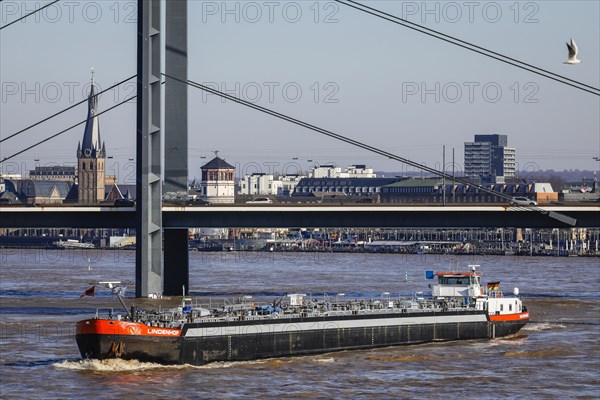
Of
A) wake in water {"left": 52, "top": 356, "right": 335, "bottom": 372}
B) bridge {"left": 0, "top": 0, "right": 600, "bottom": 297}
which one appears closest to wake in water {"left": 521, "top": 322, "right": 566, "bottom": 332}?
bridge {"left": 0, "top": 0, "right": 600, "bottom": 297}

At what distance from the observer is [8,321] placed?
220 ft

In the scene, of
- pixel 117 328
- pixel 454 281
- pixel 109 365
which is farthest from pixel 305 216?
pixel 109 365

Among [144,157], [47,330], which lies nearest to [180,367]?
[47,330]

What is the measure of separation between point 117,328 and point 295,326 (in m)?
8.35

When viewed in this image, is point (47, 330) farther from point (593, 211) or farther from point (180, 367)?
point (593, 211)

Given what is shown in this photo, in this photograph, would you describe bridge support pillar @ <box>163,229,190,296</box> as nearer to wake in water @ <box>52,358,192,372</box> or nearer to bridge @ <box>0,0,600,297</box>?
bridge @ <box>0,0,600,297</box>

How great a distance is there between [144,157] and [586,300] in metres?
28.9

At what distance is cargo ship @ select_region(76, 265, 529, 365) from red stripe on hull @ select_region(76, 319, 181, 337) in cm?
4

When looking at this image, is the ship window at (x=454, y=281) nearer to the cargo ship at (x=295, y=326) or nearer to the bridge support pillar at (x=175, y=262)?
the cargo ship at (x=295, y=326)

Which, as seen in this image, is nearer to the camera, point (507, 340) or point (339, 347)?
point (339, 347)

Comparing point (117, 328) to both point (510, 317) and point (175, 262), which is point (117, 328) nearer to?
point (510, 317)

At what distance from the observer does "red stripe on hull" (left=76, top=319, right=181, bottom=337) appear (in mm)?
49844

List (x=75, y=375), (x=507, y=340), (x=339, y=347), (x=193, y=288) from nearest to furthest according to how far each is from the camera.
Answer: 1. (x=75, y=375)
2. (x=339, y=347)
3. (x=507, y=340)
4. (x=193, y=288)

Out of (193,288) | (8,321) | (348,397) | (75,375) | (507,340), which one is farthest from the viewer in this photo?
(193,288)
